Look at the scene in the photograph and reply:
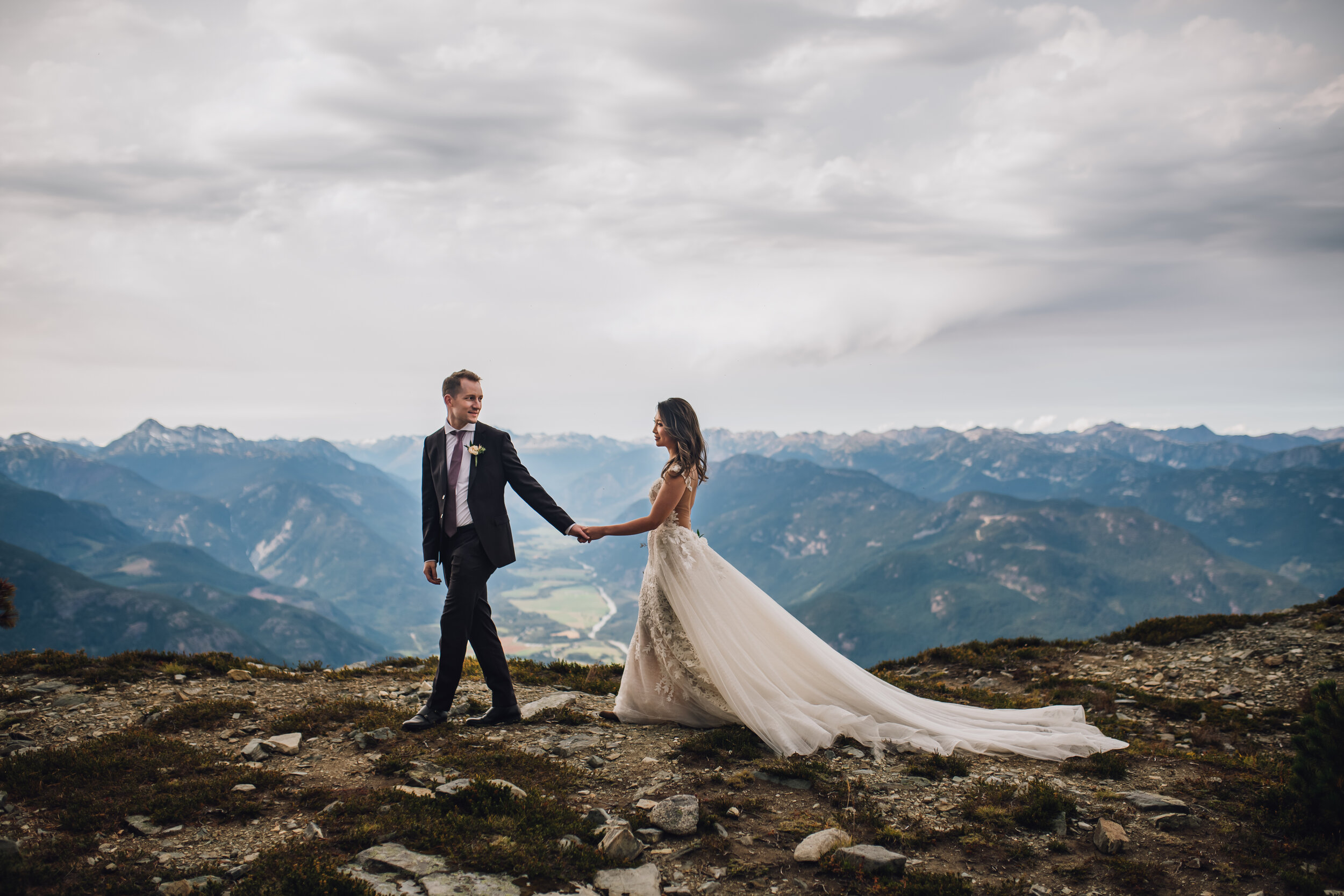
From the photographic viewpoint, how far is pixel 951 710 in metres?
11.4

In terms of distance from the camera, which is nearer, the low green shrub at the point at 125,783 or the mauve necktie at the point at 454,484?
Result: the low green shrub at the point at 125,783

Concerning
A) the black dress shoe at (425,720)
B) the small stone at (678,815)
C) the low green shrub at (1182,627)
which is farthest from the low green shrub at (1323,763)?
the low green shrub at (1182,627)

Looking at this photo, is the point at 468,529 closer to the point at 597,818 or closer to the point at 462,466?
the point at 462,466

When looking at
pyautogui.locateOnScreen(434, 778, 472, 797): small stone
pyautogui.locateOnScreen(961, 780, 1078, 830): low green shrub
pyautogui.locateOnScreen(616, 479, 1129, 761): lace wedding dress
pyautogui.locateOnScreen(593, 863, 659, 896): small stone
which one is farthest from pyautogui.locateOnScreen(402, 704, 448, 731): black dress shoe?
pyautogui.locateOnScreen(961, 780, 1078, 830): low green shrub

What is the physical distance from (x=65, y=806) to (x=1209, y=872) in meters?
12.1

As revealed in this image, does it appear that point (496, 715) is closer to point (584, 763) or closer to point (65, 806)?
point (584, 763)

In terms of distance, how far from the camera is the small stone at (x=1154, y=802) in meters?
7.97

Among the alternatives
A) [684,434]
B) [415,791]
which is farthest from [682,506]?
[415,791]

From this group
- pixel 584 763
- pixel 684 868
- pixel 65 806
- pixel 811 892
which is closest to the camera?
pixel 811 892

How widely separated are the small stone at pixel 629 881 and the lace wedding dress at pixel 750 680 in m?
3.64

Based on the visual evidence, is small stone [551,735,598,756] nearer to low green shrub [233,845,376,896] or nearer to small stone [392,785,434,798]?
small stone [392,785,434,798]

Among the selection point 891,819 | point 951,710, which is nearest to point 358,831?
point 891,819

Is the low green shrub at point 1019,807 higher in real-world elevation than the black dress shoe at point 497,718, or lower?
higher

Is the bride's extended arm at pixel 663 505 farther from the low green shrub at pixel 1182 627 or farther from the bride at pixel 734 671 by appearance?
the low green shrub at pixel 1182 627
